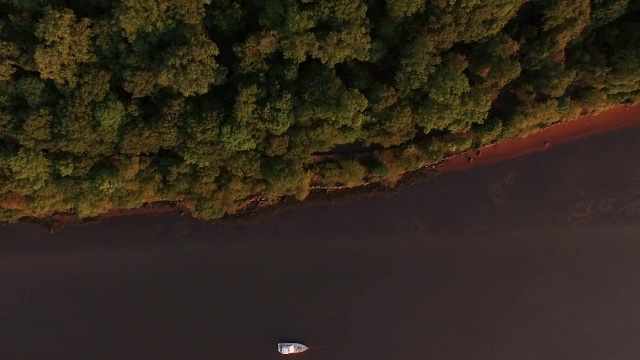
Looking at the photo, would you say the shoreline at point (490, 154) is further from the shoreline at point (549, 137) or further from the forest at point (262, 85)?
the forest at point (262, 85)

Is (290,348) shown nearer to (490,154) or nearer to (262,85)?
(262,85)

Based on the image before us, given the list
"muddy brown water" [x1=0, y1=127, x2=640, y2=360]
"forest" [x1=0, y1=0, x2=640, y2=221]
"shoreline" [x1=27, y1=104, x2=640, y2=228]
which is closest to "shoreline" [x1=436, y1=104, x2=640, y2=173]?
"shoreline" [x1=27, y1=104, x2=640, y2=228]

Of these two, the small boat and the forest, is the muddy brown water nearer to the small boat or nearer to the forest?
the small boat

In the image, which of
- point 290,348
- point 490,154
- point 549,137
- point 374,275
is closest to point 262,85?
point 374,275

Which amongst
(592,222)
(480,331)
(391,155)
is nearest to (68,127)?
(391,155)

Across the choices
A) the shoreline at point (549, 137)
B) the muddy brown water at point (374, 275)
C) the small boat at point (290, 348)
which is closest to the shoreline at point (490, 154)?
the shoreline at point (549, 137)

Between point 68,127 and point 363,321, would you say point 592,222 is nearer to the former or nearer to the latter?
point 363,321
